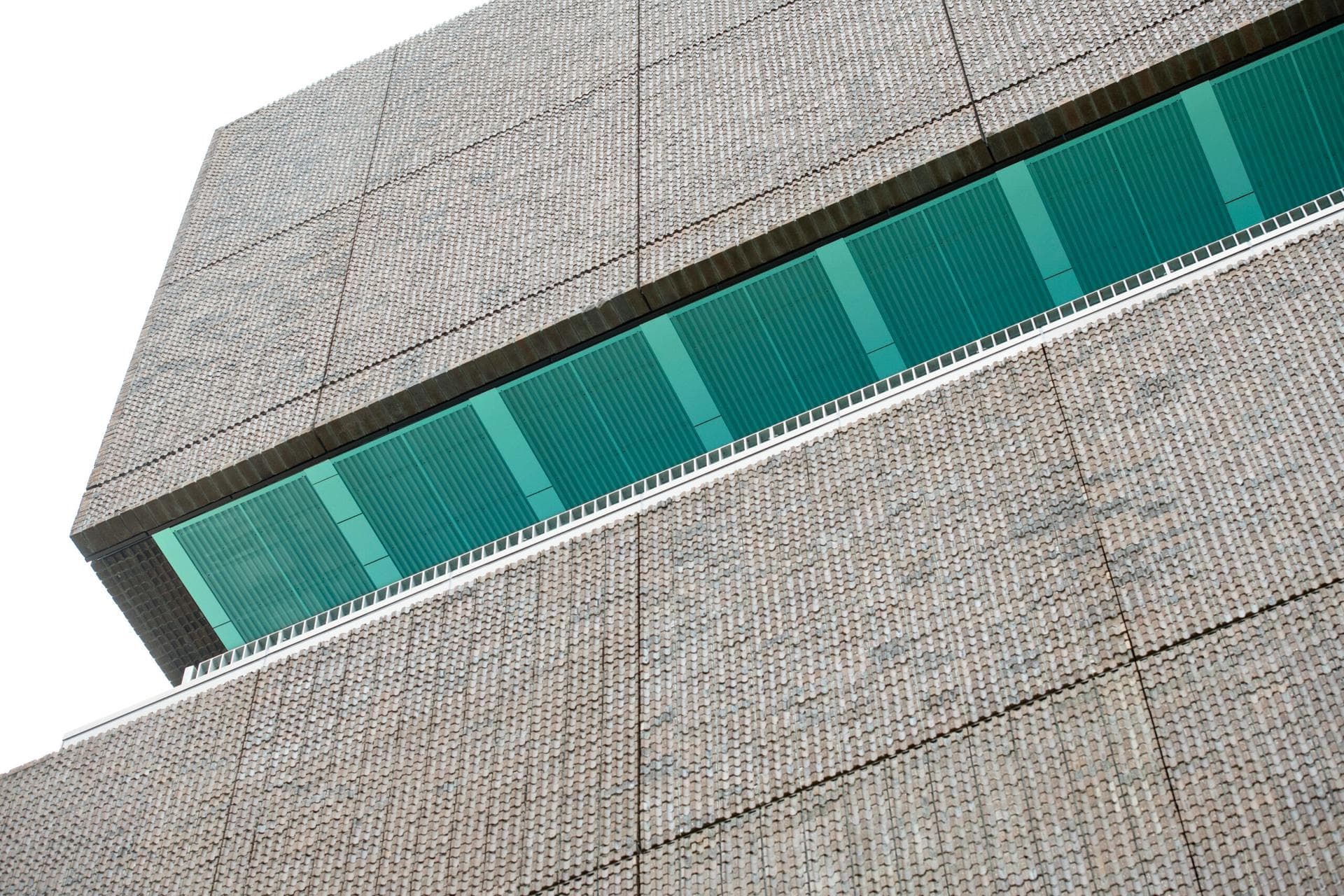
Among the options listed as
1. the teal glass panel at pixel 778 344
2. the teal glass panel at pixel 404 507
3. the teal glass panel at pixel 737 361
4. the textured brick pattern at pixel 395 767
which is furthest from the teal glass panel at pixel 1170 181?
the teal glass panel at pixel 404 507

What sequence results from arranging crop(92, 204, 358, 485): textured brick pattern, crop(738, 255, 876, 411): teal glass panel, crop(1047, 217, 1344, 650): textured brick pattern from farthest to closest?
crop(92, 204, 358, 485): textured brick pattern → crop(738, 255, 876, 411): teal glass panel → crop(1047, 217, 1344, 650): textured brick pattern

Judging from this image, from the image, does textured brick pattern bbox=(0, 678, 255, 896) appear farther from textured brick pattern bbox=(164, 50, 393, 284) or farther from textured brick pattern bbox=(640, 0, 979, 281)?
textured brick pattern bbox=(164, 50, 393, 284)

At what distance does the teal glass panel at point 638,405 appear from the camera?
531 inches

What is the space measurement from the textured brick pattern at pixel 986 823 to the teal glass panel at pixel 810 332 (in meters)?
4.77

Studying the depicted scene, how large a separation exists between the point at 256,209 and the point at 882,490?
405 inches

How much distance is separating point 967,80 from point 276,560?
814 cm

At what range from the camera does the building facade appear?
8961 mm

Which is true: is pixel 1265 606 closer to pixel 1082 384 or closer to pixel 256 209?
pixel 1082 384

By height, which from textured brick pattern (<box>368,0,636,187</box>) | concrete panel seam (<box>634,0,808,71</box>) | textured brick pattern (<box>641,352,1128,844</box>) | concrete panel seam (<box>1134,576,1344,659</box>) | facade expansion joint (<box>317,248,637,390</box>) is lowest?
concrete panel seam (<box>1134,576,1344,659</box>)

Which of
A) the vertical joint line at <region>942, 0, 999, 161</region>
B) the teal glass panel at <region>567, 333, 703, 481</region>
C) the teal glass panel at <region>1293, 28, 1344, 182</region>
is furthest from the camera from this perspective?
the teal glass panel at <region>567, 333, 703, 481</region>

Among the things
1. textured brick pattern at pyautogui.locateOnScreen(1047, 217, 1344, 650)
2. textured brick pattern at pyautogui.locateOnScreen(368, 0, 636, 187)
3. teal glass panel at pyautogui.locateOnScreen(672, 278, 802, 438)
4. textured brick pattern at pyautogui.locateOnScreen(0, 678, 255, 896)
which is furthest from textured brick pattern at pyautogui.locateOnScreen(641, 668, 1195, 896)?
textured brick pattern at pyautogui.locateOnScreen(368, 0, 636, 187)

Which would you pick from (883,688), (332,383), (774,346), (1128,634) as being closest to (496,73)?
(332,383)

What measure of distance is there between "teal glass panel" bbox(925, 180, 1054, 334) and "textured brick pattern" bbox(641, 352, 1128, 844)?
6.83 ft

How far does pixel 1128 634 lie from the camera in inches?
359
